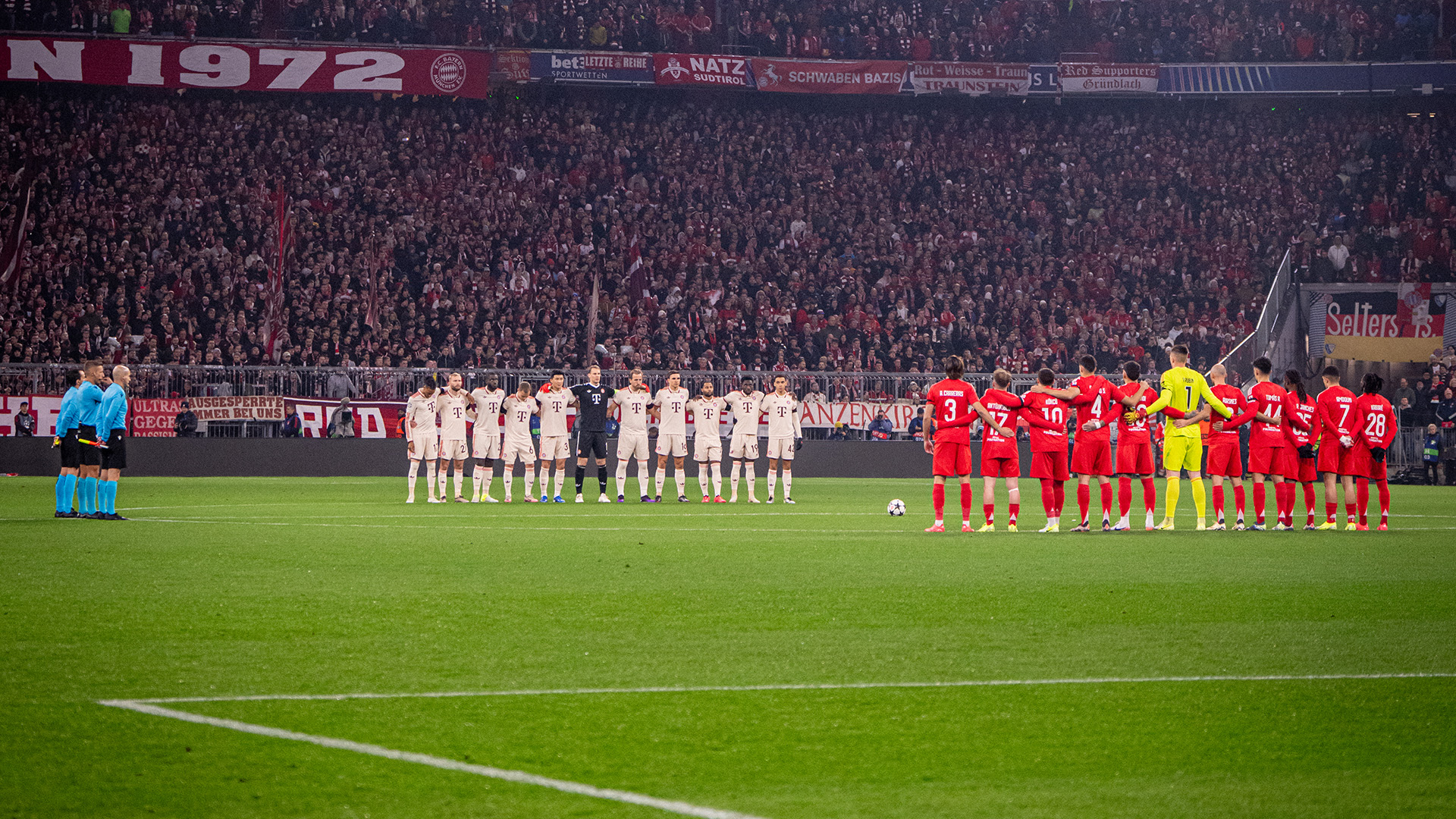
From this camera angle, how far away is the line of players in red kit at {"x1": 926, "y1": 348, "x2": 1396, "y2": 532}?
54.7 ft

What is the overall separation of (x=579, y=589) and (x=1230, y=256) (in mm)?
35714

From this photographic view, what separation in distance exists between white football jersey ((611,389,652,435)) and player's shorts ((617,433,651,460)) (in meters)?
0.07

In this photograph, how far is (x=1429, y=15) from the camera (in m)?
43.8

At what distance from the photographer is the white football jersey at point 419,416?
22.6m

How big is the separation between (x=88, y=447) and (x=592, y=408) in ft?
27.5

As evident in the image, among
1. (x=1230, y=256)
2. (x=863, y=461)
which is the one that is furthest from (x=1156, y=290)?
(x=863, y=461)

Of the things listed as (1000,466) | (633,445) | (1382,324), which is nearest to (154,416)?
(633,445)

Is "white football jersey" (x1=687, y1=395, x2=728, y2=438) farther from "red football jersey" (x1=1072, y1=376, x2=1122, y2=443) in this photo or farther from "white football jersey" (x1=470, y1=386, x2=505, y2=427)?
"red football jersey" (x1=1072, y1=376, x2=1122, y2=443)

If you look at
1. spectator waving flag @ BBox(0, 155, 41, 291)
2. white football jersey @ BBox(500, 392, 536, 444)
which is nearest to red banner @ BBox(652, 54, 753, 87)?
spectator waving flag @ BBox(0, 155, 41, 291)

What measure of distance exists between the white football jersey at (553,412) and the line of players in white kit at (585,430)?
0.01m

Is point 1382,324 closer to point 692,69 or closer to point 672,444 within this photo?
point 692,69

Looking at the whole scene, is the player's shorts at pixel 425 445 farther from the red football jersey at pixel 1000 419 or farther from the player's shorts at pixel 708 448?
the red football jersey at pixel 1000 419

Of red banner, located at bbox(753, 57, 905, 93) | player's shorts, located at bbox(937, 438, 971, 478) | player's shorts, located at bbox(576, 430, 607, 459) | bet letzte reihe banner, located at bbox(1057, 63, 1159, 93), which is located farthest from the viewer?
bet letzte reihe banner, located at bbox(1057, 63, 1159, 93)

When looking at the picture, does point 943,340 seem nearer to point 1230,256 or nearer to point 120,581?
point 1230,256
